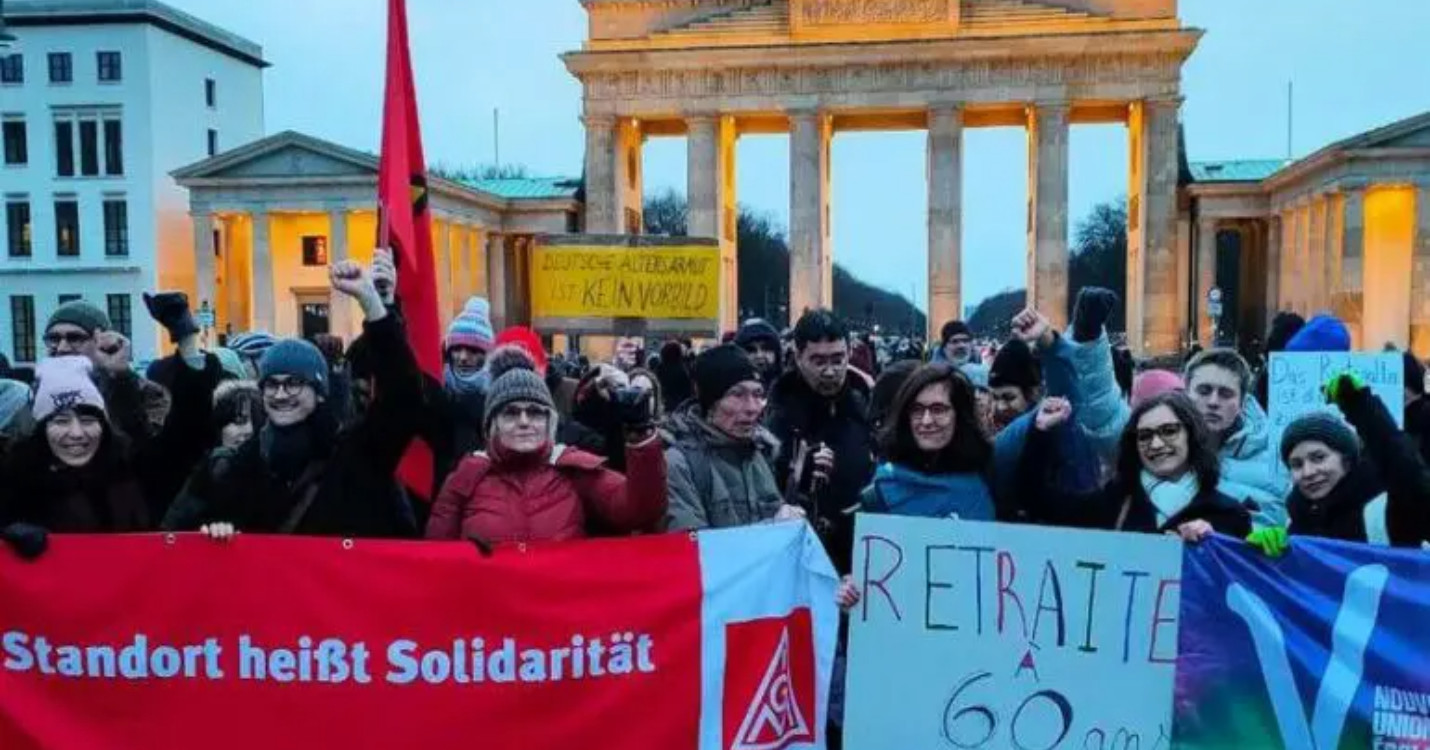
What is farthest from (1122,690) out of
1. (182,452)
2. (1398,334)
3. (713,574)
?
(1398,334)

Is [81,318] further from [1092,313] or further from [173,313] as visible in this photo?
[1092,313]

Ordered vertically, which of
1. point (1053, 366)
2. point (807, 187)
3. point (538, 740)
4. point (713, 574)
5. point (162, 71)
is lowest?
point (538, 740)

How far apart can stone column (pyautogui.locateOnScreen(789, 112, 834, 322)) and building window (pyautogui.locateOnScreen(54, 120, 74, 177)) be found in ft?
106

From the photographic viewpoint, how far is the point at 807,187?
5309 centimetres

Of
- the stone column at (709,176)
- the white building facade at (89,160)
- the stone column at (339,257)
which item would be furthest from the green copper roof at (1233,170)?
the white building facade at (89,160)

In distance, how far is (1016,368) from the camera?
7.26 m

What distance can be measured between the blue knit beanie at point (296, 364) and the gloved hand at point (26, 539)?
3.29ft

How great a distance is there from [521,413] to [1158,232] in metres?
51.1

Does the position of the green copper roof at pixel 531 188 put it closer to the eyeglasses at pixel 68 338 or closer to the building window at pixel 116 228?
the building window at pixel 116 228

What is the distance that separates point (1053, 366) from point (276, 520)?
3.35m

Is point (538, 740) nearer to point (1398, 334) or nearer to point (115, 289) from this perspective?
point (1398, 334)

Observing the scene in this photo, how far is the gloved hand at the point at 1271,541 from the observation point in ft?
15.7

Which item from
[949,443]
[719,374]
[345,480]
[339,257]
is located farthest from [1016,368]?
[339,257]

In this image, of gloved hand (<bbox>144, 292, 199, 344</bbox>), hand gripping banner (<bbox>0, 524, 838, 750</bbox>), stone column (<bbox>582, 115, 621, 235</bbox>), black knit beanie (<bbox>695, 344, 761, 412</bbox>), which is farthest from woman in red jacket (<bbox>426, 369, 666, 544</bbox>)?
stone column (<bbox>582, 115, 621, 235</bbox>)
